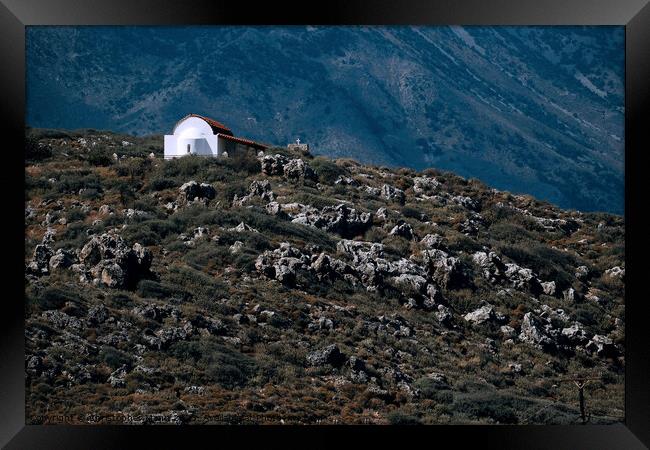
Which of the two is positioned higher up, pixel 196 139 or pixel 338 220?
pixel 196 139

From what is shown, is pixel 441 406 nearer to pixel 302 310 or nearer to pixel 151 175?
pixel 302 310

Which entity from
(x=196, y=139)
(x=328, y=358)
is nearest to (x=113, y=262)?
(x=328, y=358)

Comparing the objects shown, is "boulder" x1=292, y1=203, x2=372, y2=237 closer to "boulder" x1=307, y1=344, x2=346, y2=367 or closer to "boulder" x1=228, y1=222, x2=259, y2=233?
"boulder" x1=228, y1=222, x2=259, y2=233

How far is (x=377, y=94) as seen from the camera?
86.6 meters

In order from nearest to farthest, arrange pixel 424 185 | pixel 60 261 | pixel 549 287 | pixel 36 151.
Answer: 1. pixel 60 261
2. pixel 549 287
3. pixel 36 151
4. pixel 424 185

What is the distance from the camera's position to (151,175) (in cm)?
2942

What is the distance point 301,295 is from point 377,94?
65.6 m

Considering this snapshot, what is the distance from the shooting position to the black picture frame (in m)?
8.30

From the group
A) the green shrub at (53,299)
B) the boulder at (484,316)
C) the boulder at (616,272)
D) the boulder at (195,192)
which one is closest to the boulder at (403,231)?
the boulder at (484,316)

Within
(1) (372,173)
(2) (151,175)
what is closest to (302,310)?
(2) (151,175)

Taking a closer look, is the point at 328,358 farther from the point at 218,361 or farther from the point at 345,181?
the point at 345,181

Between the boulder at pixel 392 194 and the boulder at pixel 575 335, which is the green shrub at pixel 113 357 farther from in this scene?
the boulder at pixel 392 194

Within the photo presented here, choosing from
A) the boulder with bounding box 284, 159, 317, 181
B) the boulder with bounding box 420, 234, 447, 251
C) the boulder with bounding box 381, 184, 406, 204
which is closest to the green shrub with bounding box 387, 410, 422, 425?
the boulder with bounding box 420, 234, 447, 251
